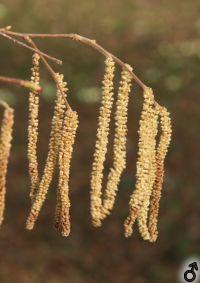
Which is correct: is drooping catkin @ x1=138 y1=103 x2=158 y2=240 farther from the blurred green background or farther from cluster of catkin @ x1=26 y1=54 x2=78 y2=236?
the blurred green background

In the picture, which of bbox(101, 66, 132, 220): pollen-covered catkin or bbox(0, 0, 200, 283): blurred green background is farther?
bbox(0, 0, 200, 283): blurred green background

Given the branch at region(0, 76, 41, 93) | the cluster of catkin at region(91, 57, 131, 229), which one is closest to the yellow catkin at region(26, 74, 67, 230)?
the cluster of catkin at region(91, 57, 131, 229)

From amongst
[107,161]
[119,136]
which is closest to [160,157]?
[119,136]

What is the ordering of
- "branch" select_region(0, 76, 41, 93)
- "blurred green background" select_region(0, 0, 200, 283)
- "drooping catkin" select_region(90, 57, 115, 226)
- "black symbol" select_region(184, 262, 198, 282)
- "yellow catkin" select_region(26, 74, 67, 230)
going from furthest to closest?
1. "blurred green background" select_region(0, 0, 200, 283)
2. "black symbol" select_region(184, 262, 198, 282)
3. "yellow catkin" select_region(26, 74, 67, 230)
4. "drooping catkin" select_region(90, 57, 115, 226)
5. "branch" select_region(0, 76, 41, 93)

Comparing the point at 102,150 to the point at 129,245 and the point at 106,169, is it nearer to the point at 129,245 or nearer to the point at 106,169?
the point at 129,245

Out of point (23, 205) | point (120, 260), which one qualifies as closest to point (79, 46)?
point (23, 205)

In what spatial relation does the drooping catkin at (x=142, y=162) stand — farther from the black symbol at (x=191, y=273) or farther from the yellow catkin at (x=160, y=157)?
the black symbol at (x=191, y=273)

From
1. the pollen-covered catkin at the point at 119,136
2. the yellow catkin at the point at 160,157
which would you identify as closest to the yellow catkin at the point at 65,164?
the pollen-covered catkin at the point at 119,136
